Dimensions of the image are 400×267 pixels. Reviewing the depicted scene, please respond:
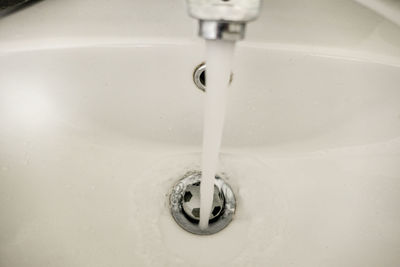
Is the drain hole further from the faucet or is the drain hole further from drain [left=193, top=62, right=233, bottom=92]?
the faucet

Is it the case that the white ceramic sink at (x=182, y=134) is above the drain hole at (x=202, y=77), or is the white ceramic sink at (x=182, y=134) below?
below

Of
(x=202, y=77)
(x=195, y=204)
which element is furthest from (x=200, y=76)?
(x=195, y=204)

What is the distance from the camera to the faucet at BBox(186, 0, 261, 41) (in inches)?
7.8

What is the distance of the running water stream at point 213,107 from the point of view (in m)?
0.26

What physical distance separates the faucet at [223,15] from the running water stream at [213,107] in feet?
0.12

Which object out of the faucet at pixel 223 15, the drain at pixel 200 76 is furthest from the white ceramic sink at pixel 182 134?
the faucet at pixel 223 15

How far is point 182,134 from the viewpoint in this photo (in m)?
0.41

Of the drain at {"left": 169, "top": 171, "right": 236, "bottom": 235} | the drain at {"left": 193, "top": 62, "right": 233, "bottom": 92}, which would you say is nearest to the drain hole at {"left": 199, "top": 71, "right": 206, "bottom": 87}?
Answer: the drain at {"left": 193, "top": 62, "right": 233, "bottom": 92}

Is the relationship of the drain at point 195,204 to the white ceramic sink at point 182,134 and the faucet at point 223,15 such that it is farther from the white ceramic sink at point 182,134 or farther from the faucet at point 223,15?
the faucet at point 223,15

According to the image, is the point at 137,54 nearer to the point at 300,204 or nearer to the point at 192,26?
the point at 192,26

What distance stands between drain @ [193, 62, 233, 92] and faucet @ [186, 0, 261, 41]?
0.15 m

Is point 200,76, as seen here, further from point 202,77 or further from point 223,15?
point 223,15

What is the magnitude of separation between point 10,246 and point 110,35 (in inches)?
8.7

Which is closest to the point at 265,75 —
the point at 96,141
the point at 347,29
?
the point at 347,29
